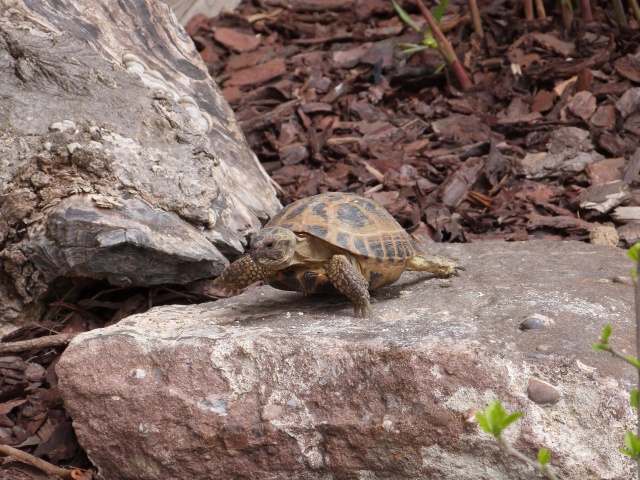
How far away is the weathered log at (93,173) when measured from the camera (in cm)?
381

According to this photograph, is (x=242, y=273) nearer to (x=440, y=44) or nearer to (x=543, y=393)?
(x=543, y=393)

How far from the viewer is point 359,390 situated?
2953 millimetres

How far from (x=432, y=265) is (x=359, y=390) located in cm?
107

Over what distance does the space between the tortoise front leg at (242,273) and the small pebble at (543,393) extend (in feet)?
4.12

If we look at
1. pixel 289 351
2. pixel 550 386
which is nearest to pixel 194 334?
pixel 289 351

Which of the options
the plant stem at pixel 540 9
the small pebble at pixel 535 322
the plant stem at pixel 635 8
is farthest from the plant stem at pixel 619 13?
the small pebble at pixel 535 322

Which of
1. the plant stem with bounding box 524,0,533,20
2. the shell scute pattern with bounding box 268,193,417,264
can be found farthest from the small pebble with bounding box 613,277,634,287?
the plant stem with bounding box 524,0,533,20

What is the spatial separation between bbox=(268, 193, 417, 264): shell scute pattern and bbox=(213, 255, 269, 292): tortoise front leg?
8.5 inches

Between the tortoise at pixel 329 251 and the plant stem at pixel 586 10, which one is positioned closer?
the tortoise at pixel 329 251

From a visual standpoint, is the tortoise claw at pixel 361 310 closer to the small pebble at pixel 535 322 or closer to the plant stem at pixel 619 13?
the small pebble at pixel 535 322

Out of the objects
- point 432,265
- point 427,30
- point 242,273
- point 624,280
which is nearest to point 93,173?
point 242,273

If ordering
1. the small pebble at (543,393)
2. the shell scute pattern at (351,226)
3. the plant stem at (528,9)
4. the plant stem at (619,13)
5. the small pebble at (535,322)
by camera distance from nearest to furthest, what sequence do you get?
the small pebble at (543,393), the small pebble at (535,322), the shell scute pattern at (351,226), the plant stem at (619,13), the plant stem at (528,9)

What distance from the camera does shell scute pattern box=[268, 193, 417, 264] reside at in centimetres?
331

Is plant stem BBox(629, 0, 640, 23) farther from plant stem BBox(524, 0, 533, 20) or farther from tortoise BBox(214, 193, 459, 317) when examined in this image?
tortoise BBox(214, 193, 459, 317)
